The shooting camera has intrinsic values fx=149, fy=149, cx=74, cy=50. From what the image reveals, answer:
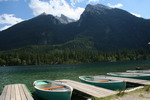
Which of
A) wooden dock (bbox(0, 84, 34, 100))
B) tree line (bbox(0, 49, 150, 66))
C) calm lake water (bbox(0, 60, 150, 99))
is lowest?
calm lake water (bbox(0, 60, 150, 99))

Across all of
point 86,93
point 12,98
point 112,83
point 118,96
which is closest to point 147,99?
point 118,96

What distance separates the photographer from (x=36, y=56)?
143125 millimetres

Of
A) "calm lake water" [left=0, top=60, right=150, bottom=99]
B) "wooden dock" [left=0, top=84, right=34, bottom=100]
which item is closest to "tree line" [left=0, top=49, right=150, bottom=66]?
"calm lake water" [left=0, top=60, right=150, bottom=99]

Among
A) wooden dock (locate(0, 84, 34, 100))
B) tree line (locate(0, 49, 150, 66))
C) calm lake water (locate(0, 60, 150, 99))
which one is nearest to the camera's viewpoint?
wooden dock (locate(0, 84, 34, 100))

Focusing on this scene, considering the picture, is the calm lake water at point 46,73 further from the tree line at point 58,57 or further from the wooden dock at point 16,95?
the tree line at point 58,57

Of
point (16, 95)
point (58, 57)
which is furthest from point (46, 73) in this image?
point (58, 57)

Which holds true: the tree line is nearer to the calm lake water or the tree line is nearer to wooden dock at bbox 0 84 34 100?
the calm lake water

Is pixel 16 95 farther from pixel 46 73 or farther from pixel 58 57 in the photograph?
pixel 58 57

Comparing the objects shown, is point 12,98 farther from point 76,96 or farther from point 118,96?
point 118,96

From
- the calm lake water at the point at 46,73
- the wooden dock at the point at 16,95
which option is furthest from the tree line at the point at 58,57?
the wooden dock at the point at 16,95

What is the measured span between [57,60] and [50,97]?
13468 cm

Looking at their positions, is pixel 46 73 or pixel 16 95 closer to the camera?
pixel 16 95

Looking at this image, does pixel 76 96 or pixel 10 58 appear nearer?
pixel 76 96

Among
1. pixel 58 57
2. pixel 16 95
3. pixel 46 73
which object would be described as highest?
pixel 58 57
